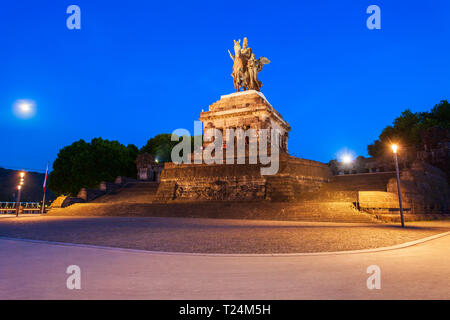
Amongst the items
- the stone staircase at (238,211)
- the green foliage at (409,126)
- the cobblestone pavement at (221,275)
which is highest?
the green foliage at (409,126)

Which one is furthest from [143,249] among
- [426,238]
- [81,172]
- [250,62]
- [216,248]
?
[81,172]

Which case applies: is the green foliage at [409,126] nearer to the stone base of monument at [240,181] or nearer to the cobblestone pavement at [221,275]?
the stone base of monument at [240,181]

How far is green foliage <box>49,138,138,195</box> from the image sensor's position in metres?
40.7

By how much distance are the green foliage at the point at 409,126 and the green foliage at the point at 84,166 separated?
39860 millimetres

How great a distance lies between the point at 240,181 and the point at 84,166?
2752 cm

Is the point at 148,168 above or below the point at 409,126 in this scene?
below

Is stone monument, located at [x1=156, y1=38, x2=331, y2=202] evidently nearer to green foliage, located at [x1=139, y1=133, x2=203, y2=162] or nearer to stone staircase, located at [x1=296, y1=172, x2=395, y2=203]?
stone staircase, located at [x1=296, y1=172, x2=395, y2=203]

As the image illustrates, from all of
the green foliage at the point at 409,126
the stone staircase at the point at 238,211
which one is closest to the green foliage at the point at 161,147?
the stone staircase at the point at 238,211

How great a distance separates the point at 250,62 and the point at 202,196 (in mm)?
19319

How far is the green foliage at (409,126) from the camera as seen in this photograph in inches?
1632

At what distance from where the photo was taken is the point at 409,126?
44.7 m

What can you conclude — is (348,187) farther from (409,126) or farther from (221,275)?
(409,126)

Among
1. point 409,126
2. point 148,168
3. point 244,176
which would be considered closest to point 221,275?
point 244,176
